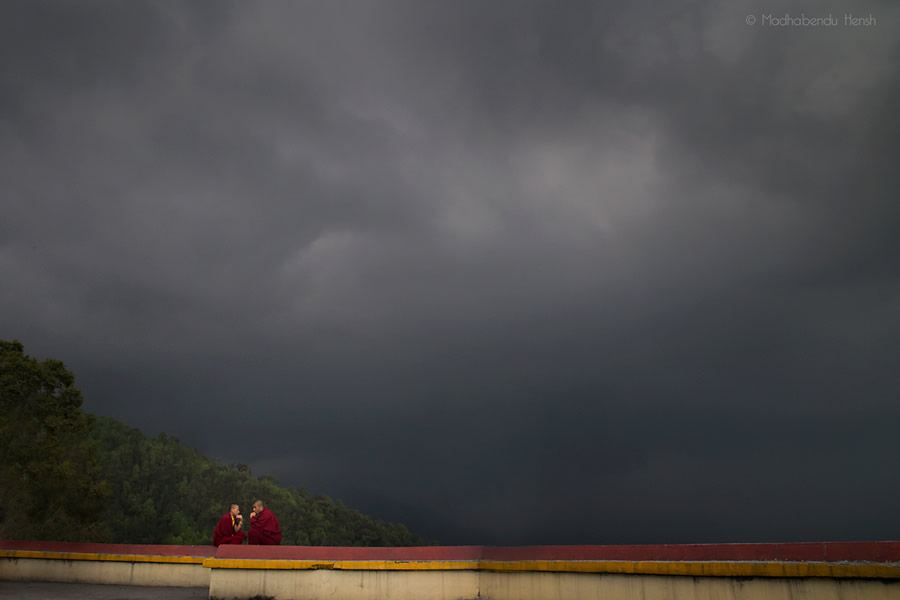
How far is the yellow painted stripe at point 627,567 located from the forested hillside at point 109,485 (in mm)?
23035

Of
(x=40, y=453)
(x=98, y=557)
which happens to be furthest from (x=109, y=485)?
(x=98, y=557)

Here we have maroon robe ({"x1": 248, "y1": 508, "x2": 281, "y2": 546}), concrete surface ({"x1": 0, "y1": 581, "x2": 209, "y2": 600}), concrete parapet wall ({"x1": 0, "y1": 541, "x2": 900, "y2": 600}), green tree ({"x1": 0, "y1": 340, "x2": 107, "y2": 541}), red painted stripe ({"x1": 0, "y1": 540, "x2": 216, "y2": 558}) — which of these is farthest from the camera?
green tree ({"x1": 0, "y1": 340, "x2": 107, "y2": 541})

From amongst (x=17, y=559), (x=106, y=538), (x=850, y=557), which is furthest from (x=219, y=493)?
(x=850, y=557)

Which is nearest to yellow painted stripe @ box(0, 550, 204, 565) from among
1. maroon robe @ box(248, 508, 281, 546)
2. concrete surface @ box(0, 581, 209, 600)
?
concrete surface @ box(0, 581, 209, 600)

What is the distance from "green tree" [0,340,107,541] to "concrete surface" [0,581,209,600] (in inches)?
631

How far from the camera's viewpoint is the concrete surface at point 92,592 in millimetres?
12859

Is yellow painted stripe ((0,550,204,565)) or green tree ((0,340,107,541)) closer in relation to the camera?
yellow painted stripe ((0,550,204,565))

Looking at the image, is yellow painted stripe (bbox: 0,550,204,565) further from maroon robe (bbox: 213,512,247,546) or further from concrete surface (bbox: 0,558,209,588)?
maroon robe (bbox: 213,512,247,546)

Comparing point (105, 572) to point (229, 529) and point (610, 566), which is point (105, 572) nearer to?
point (229, 529)

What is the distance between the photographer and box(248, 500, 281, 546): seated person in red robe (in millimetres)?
14125

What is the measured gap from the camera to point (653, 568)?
9.38 metres

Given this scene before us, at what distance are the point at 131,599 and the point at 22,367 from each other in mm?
22181

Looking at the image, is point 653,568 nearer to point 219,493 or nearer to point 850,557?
point 850,557

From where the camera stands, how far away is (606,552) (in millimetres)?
10305
